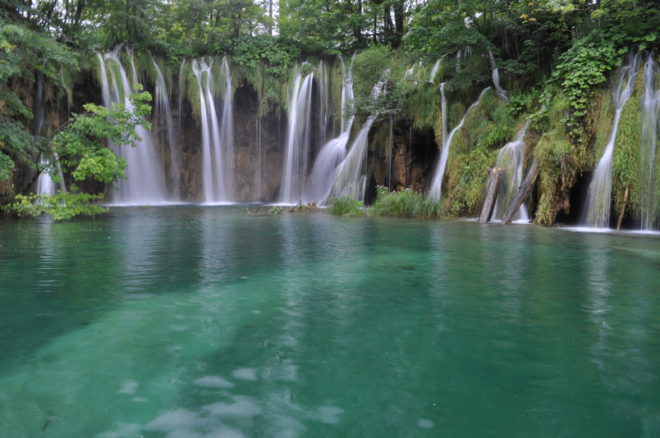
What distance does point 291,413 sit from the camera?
2.28 m

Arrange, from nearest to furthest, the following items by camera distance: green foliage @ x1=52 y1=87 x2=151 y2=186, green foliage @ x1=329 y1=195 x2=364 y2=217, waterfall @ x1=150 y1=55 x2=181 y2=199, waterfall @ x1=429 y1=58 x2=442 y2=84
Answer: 1. green foliage @ x1=52 y1=87 x2=151 y2=186
2. green foliage @ x1=329 y1=195 x2=364 y2=217
3. waterfall @ x1=429 y1=58 x2=442 y2=84
4. waterfall @ x1=150 y1=55 x2=181 y2=199

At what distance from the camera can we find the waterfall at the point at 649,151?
10.6 m

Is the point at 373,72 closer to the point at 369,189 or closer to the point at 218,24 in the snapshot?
the point at 369,189

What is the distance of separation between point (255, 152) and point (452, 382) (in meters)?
27.8

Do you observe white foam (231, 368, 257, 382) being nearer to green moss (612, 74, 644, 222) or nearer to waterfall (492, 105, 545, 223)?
green moss (612, 74, 644, 222)

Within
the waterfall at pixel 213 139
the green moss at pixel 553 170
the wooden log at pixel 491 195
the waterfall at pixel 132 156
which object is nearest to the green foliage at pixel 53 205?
the waterfall at pixel 132 156

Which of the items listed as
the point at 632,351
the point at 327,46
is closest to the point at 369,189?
the point at 327,46

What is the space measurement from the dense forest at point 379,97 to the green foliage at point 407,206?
88 millimetres

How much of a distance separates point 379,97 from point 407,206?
5.41m

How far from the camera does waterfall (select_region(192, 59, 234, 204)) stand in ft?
85.1

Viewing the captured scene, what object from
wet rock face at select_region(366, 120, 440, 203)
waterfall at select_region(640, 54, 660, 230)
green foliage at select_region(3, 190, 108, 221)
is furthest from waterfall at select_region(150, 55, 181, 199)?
waterfall at select_region(640, 54, 660, 230)

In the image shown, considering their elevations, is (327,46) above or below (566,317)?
above

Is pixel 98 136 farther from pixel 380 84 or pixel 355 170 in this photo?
pixel 380 84

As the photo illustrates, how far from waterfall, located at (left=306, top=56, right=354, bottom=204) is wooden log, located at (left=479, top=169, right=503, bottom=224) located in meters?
9.34
